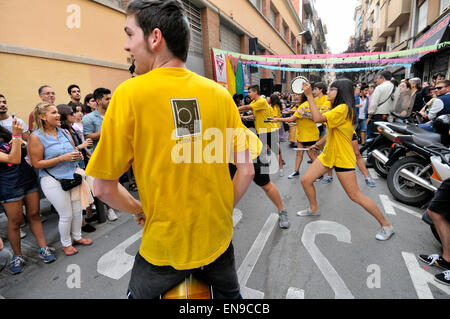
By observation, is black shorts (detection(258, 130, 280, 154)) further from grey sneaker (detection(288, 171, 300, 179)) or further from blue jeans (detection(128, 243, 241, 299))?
blue jeans (detection(128, 243, 241, 299))

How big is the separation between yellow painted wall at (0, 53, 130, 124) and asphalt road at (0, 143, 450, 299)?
223cm

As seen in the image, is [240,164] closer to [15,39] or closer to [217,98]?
[217,98]

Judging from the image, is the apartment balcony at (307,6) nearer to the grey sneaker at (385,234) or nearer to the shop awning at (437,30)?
the shop awning at (437,30)

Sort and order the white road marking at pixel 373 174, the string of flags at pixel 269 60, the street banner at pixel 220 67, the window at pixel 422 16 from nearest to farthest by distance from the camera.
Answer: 1. the white road marking at pixel 373 174
2. the street banner at pixel 220 67
3. the string of flags at pixel 269 60
4. the window at pixel 422 16

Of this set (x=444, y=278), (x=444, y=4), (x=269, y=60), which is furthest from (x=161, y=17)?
(x=444, y=4)

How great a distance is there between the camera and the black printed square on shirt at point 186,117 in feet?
3.37

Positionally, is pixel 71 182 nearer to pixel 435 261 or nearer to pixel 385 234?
pixel 385 234

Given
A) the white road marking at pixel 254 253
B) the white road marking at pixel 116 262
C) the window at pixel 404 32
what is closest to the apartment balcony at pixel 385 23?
the window at pixel 404 32

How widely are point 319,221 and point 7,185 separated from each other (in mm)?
3932

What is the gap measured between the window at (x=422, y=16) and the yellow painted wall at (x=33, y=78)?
18.6 meters

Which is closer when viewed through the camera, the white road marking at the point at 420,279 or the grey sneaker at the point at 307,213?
the white road marking at the point at 420,279

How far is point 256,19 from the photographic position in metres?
15.7
